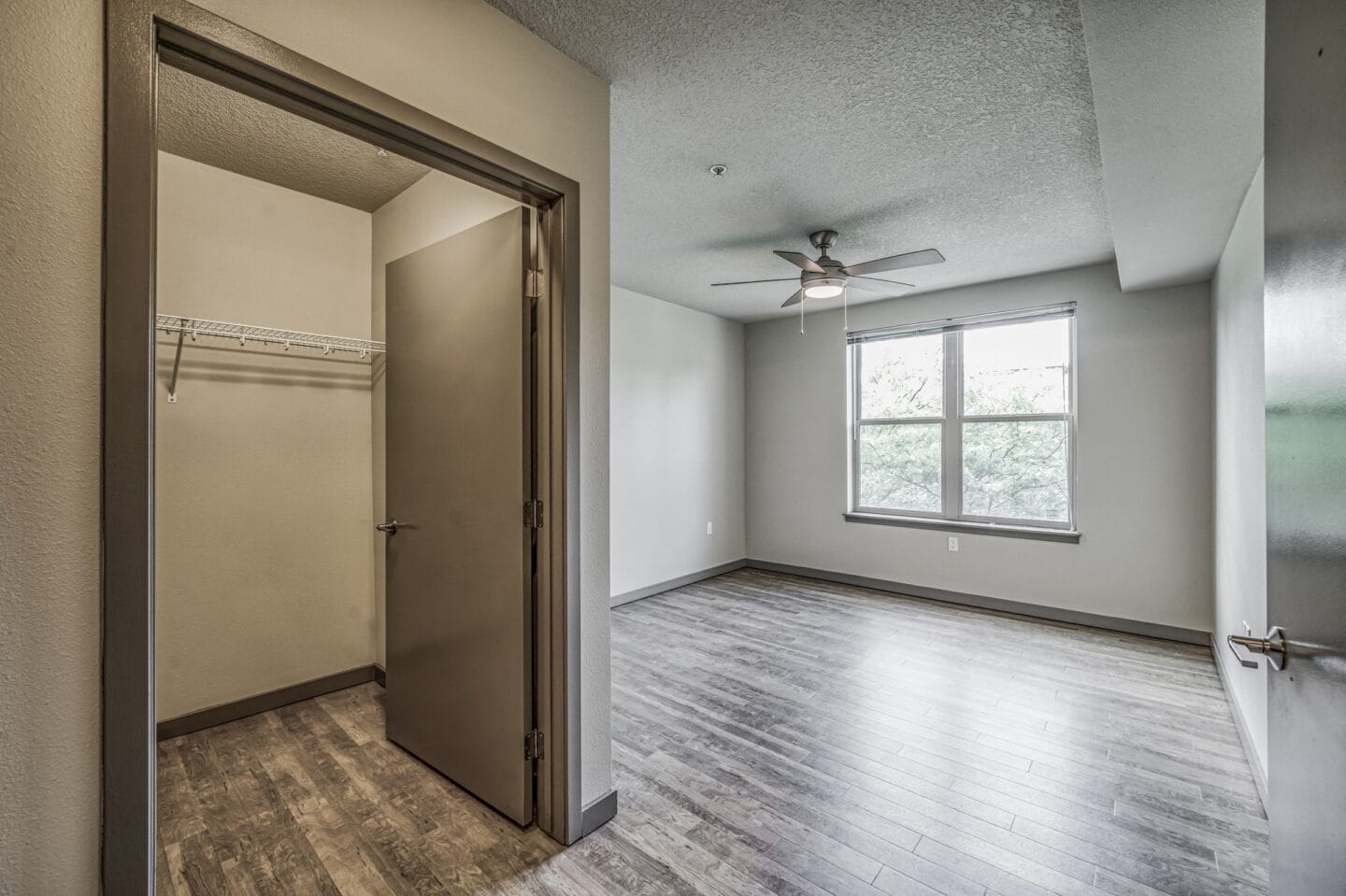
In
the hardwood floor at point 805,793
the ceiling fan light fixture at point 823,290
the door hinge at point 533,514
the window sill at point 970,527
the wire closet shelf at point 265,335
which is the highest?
the ceiling fan light fixture at point 823,290

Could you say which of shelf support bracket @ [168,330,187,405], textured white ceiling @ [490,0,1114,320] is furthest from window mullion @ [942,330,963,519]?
shelf support bracket @ [168,330,187,405]

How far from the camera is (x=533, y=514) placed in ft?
6.31

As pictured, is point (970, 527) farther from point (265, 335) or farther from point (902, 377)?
point (265, 335)

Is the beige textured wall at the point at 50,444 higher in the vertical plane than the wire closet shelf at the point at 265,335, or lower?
lower

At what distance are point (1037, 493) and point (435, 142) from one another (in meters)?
4.68

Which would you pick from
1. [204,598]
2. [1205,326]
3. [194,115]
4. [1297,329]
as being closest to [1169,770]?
[1297,329]

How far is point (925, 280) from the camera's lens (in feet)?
14.8

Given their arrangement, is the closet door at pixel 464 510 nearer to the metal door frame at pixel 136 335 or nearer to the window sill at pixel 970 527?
the metal door frame at pixel 136 335

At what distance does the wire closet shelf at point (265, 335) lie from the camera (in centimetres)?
244

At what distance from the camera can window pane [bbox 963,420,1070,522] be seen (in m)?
4.42

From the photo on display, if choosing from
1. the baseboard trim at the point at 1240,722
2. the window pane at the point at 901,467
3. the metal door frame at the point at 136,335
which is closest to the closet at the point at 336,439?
the metal door frame at the point at 136,335

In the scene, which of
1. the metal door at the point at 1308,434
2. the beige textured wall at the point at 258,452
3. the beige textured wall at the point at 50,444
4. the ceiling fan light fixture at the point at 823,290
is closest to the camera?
the metal door at the point at 1308,434

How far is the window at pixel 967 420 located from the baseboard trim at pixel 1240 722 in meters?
1.15

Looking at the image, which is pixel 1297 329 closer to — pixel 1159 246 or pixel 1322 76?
pixel 1322 76
